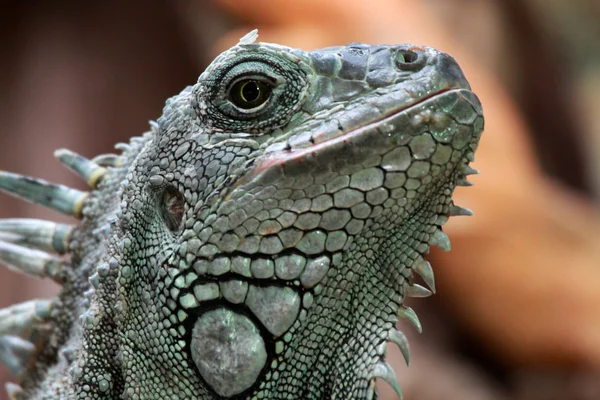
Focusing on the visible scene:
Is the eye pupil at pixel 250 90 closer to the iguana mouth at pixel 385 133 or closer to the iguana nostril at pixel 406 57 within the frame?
the iguana mouth at pixel 385 133

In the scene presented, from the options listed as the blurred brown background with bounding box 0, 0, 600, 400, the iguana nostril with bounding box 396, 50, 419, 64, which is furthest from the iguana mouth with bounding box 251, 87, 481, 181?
the blurred brown background with bounding box 0, 0, 600, 400

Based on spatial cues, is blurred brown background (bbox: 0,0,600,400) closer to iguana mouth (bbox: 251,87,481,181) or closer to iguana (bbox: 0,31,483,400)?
iguana (bbox: 0,31,483,400)

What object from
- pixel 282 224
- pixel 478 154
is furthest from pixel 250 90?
pixel 478 154

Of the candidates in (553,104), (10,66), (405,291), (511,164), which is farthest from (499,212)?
(10,66)

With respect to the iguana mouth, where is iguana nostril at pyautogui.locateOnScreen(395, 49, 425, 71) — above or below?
above

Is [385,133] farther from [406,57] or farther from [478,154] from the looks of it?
[478,154]
